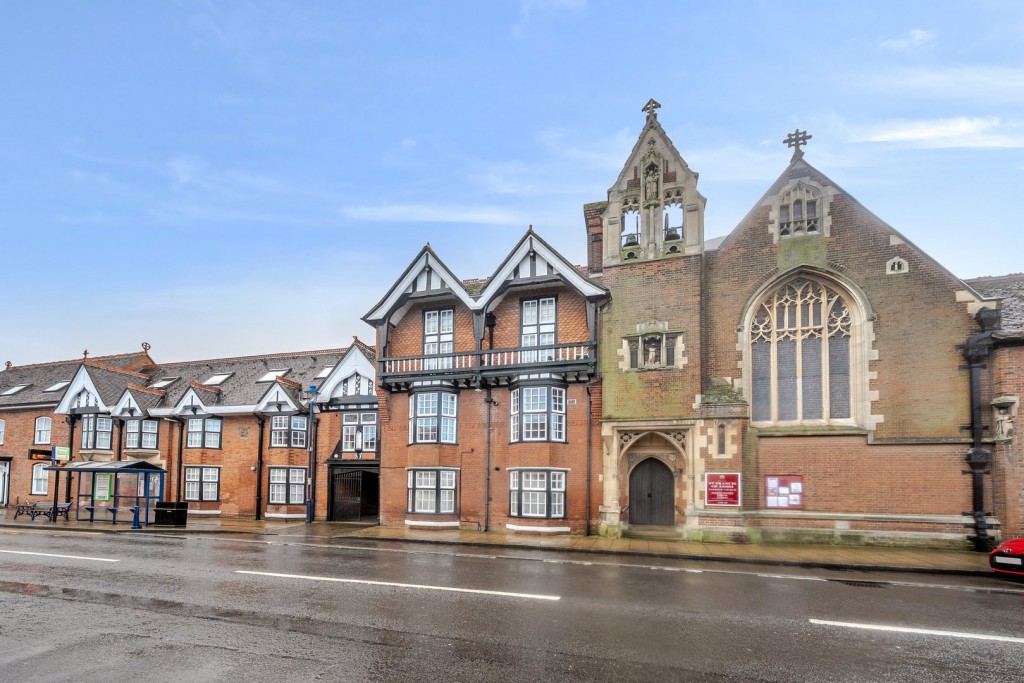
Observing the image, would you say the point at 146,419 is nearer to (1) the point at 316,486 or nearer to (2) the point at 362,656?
(1) the point at 316,486

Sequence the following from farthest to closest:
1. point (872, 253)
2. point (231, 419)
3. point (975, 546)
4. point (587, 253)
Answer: point (231, 419), point (587, 253), point (872, 253), point (975, 546)

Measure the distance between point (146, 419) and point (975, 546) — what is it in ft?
118

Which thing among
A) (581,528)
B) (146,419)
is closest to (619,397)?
(581,528)

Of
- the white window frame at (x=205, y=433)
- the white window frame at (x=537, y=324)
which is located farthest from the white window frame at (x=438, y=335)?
the white window frame at (x=205, y=433)

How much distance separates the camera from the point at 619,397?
20516 millimetres

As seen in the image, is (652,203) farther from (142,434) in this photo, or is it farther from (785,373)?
(142,434)

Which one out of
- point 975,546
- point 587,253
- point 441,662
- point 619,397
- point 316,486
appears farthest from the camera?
point 316,486

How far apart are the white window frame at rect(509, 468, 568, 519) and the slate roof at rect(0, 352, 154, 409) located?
2868cm

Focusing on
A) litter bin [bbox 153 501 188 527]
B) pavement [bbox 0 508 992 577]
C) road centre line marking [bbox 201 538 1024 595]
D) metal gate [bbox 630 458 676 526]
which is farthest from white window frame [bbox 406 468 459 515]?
litter bin [bbox 153 501 188 527]

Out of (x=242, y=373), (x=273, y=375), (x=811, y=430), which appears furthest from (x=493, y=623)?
(x=242, y=373)

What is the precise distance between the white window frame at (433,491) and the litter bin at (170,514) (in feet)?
30.9

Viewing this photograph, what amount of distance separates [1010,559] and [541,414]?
13.0 metres

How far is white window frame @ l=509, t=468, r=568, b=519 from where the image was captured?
21.0 meters

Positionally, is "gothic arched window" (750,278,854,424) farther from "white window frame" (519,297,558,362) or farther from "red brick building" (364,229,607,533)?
→ "white window frame" (519,297,558,362)
